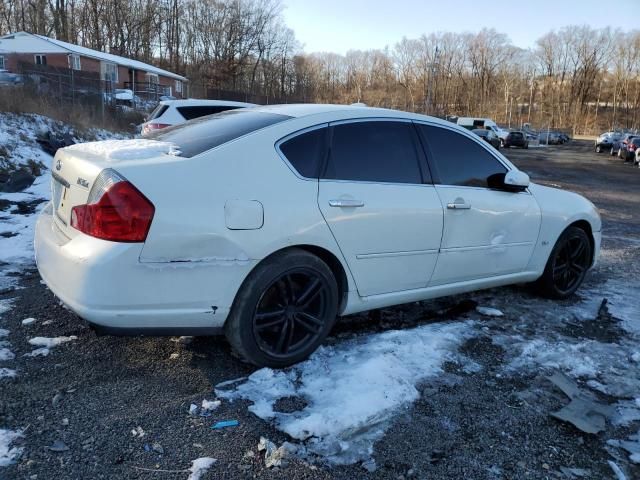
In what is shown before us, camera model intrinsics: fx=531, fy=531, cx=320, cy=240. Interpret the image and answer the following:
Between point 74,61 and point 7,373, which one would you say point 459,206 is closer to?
point 7,373

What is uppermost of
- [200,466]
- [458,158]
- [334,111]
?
[334,111]

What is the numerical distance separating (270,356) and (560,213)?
3.14 metres

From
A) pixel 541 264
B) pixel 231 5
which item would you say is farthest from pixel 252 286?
pixel 231 5

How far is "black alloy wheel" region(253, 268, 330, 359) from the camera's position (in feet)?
10.3

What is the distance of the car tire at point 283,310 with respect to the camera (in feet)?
9.95

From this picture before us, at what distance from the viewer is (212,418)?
274cm

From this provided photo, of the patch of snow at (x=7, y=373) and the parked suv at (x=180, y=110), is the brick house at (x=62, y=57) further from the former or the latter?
the patch of snow at (x=7, y=373)

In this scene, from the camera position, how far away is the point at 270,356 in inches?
125

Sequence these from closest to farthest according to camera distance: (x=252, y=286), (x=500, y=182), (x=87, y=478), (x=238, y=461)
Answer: (x=87, y=478), (x=238, y=461), (x=252, y=286), (x=500, y=182)

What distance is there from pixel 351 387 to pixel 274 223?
1.03m

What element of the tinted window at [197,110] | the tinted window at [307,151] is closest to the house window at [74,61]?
the tinted window at [197,110]

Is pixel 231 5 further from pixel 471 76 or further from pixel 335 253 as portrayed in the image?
pixel 335 253

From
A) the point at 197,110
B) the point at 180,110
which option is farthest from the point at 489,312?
the point at 197,110

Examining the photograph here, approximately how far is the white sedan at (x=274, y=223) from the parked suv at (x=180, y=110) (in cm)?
791
